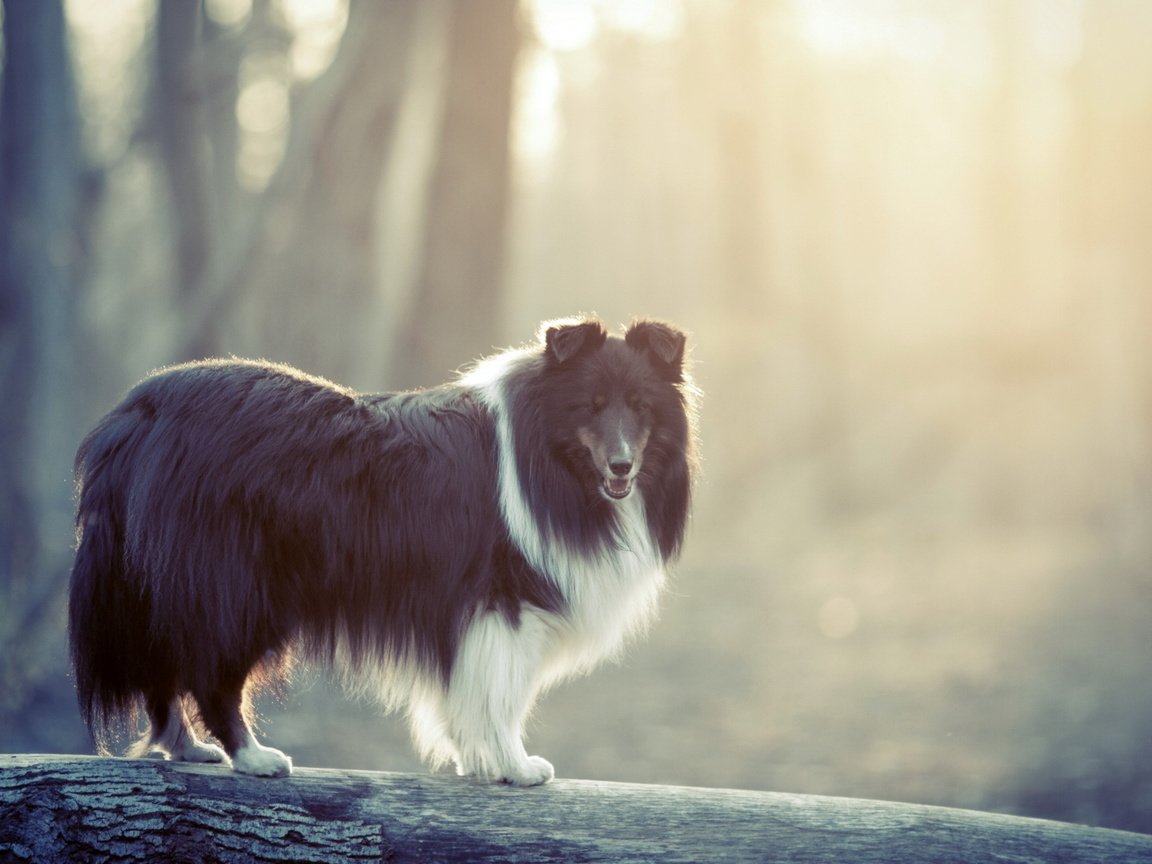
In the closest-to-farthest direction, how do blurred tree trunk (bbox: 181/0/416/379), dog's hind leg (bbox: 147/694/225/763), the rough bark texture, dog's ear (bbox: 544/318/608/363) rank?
the rough bark texture < dog's hind leg (bbox: 147/694/225/763) < dog's ear (bbox: 544/318/608/363) < blurred tree trunk (bbox: 181/0/416/379)

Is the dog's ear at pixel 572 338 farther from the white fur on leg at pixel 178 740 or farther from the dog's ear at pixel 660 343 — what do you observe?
the white fur on leg at pixel 178 740

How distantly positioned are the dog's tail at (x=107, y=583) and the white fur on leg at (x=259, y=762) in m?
0.50

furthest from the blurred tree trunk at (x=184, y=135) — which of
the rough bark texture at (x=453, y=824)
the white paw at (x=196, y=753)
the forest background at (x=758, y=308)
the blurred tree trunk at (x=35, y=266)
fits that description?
the rough bark texture at (x=453, y=824)

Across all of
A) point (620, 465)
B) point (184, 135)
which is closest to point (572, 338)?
point (620, 465)

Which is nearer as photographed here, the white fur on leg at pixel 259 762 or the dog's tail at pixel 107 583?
the white fur on leg at pixel 259 762

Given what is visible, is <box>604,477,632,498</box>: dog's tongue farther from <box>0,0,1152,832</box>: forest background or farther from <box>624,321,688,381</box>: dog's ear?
<box>0,0,1152,832</box>: forest background

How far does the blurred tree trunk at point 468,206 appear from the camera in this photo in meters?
12.0

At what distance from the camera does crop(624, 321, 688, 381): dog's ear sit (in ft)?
16.6

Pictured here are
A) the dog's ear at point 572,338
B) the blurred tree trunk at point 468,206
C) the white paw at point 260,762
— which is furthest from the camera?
the blurred tree trunk at point 468,206

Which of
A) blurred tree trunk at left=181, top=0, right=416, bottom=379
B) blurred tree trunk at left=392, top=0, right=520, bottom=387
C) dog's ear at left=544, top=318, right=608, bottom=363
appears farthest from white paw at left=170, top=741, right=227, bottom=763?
blurred tree trunk at left=181, top=0, right=416, bottom=379

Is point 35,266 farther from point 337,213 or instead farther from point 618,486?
point 618,486

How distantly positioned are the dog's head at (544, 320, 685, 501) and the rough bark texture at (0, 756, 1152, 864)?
125 centimetres

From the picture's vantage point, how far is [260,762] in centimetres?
432

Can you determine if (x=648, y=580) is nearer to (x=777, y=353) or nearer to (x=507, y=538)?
(x=507, y=538)
